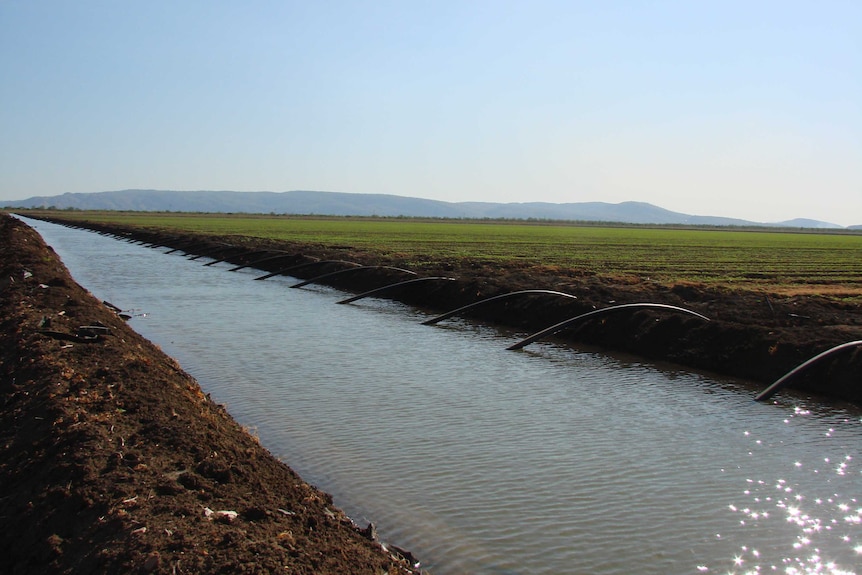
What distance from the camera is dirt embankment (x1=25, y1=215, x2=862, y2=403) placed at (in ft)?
39.1

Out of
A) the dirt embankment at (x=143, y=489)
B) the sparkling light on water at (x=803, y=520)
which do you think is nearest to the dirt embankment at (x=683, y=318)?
the sparkling light on water at (x=803, y=520)

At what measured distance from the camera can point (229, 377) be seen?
1130 cm

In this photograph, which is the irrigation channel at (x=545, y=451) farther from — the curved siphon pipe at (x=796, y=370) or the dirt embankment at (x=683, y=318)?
the dirt embankment at (x=683, y=318)

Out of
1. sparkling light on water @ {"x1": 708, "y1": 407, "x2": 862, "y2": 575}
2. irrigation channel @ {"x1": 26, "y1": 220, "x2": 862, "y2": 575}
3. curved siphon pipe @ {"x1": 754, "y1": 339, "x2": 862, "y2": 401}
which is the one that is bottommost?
sparkling light on water @ {"x1": 708, "y1": 407, "x2": 862, "y2": 575}

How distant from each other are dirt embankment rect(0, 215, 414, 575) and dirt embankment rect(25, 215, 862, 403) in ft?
26.8

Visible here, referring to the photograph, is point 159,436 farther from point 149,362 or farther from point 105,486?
point 149,362

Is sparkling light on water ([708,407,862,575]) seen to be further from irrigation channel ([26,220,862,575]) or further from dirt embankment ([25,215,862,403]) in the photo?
dirt embankment ([25,215,862,403])

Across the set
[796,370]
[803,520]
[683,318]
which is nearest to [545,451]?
[803,520]

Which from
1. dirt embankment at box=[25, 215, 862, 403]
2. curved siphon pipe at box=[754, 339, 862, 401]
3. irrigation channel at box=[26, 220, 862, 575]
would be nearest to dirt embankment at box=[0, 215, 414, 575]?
irrigation channel at box=[26, 220, 862, 575]

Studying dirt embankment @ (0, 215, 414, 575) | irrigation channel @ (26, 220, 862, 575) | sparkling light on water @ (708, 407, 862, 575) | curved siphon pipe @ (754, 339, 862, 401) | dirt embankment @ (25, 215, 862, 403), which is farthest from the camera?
dirt embankment @ (25, 215, 862, 403)

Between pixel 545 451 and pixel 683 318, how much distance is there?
718cm

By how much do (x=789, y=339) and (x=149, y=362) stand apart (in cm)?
953

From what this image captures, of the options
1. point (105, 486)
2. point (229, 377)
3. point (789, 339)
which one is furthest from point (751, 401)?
point (105, 486)

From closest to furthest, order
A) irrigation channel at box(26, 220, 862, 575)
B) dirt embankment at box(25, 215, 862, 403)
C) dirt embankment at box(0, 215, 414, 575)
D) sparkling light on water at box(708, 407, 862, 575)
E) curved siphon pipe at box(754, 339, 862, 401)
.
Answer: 1. dirt embankment at box(0, 215, 414, 575)
2. sparkling light on water at box(708, 407, 862, 575)
3. irrigation channel at box(26, 220, 862, 575)
4. curved siphon pipe at box(754, 339, 862, 401)
5. dirt embankment at box(25, 215, 862, 403)
